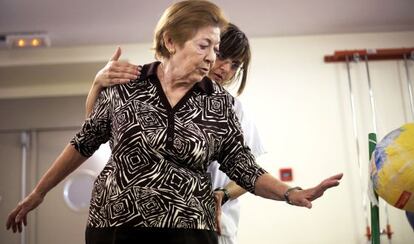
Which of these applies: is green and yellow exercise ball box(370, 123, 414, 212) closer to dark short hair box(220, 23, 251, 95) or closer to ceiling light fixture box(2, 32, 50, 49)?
dark short hair box(220, 23, 251, 95)

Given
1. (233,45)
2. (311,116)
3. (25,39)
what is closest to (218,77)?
(233,45)

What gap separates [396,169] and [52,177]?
3.18 ft

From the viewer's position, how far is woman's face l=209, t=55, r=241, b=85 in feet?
5.95

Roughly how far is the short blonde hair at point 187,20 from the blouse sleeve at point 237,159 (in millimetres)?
246

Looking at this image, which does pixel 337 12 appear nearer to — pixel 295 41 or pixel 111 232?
pixel 295 41

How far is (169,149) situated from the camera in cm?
117

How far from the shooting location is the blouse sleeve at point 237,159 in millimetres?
1287

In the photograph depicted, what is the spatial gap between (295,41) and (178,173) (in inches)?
132

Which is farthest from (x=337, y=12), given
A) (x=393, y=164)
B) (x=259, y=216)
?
(x=393, y=164)

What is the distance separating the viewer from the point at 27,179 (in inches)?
185

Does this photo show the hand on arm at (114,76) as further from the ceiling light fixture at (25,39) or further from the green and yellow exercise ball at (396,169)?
the ceiling light fixture at (25,39)

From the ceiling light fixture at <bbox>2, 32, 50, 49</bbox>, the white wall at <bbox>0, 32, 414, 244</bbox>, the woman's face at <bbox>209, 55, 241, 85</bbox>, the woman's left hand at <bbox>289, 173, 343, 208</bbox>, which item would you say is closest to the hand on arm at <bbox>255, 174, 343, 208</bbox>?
the woman's left hand at <bbox>289, 173, 343, 208</bbox>

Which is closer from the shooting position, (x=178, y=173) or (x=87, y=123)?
(x=178, y=173)

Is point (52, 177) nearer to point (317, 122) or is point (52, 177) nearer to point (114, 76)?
point (114, 76)
